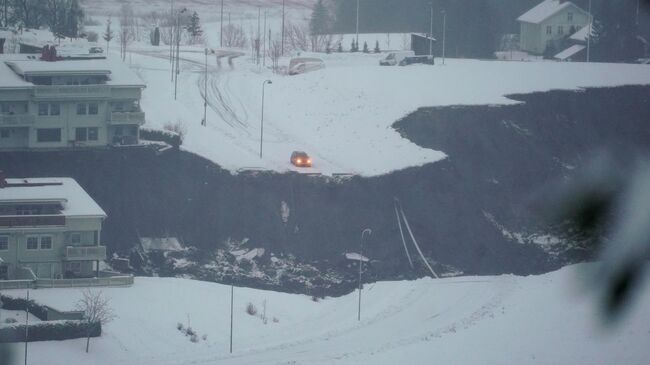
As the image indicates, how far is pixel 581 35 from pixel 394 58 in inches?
491

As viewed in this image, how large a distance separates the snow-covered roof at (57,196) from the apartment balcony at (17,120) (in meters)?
3.29

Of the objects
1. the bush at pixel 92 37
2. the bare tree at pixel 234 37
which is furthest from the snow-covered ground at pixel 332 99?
the bare tree at pixel 234 37

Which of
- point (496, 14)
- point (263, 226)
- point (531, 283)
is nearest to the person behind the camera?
point (531, 283)

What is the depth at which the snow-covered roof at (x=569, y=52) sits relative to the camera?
55.3 meters

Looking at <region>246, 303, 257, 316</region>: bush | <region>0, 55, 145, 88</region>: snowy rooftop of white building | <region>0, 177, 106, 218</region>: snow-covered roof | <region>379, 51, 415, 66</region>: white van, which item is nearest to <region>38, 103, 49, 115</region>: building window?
<region>0, 55, 145, 88</region>: snowy rooftop of white building

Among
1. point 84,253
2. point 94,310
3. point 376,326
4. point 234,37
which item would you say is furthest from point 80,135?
point 234,37

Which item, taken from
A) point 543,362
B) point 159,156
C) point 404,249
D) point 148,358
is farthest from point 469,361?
point 159,156

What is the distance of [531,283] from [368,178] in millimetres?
6523

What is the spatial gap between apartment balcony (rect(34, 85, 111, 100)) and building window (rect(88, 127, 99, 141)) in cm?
100

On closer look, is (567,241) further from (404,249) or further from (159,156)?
(159,156)

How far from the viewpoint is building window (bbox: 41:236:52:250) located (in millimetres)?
29273

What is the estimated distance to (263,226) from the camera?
34062 millimetres

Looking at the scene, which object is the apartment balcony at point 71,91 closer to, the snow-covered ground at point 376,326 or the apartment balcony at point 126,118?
the apartment balcony at point 126,118

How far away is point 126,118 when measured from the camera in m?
35.8
